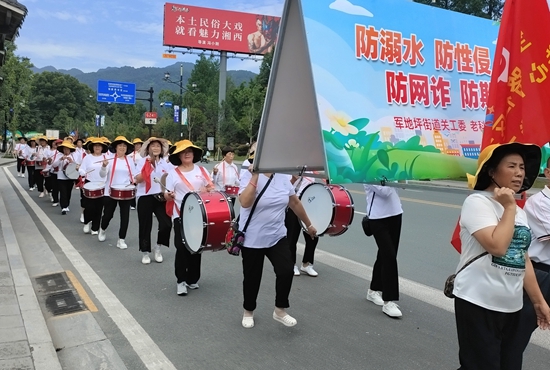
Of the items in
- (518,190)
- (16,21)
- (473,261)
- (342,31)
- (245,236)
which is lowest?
(245,236)

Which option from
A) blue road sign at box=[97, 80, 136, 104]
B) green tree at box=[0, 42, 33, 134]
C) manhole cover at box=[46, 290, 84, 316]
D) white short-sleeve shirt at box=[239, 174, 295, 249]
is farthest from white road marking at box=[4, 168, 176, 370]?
blue road sign at box=[97, 80, 136, 104]

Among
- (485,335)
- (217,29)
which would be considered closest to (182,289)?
(485,335)

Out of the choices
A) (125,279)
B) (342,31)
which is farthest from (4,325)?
(342,31)

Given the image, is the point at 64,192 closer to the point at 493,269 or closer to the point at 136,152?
the point at 136,152

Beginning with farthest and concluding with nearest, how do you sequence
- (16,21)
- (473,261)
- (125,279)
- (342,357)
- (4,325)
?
(16,21)
(125,279)
(4,325)
(342,357)
(473,261)

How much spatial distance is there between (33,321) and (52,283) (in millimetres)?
1686

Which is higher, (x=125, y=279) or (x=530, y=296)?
(x=530, y=296)

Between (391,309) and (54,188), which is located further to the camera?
(54,188)

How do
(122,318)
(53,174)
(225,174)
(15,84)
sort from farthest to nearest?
(15,84) → (53,174) → (225,174) → (122,318)

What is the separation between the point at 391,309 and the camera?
16.1ft

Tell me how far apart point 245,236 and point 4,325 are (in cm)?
223

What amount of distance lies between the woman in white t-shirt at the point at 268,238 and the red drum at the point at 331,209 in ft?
4.73

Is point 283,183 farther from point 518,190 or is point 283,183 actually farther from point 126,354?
point 518,190

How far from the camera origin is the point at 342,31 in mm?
2998
